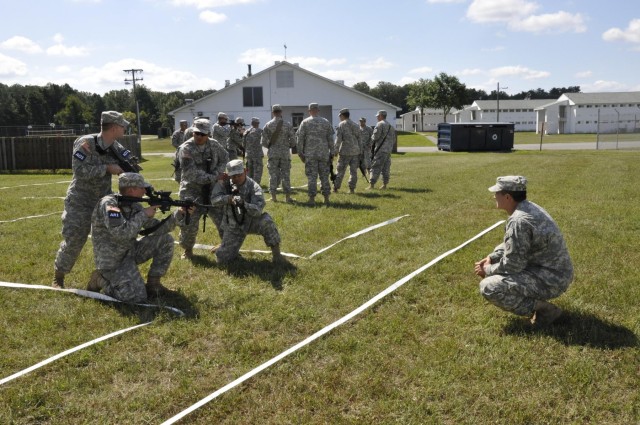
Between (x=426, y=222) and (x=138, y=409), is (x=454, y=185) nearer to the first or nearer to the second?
(x=426, y=222)

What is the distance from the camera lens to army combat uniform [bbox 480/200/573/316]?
14.6 ft

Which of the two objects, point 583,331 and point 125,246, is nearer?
point 583,331

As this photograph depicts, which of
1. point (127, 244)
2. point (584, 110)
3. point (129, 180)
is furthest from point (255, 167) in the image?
point (584, 110)

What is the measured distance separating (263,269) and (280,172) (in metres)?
5.52

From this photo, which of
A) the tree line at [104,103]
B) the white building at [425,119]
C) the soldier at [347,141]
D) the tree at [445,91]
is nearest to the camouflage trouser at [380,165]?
the soldier at [347,141]

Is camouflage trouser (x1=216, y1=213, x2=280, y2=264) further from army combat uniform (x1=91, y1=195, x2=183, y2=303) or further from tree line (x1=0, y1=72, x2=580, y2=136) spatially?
tree line (x1=0, y1=72, x2=580, y2=136)

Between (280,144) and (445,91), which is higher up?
(445,91)

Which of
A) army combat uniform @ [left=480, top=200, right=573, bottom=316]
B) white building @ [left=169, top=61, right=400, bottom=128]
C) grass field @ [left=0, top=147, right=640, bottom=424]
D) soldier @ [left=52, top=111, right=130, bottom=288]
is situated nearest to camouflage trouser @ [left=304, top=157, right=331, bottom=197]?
grass field @ [left=0, top=147, right=640, bottom=424]

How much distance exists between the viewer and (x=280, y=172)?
11758 mm

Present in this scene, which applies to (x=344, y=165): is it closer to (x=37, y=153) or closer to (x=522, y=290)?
(x=522, y=290)

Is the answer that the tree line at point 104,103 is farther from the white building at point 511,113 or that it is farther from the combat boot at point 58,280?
the combat boot at point 58,280

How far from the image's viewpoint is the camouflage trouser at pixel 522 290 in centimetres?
454

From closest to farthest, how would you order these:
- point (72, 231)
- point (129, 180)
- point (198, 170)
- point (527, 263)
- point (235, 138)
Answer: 1. point (527, 263)
2. point (129, 180)
3. point (72, 231)
4. point (198, 170)
5. point (235, 138)

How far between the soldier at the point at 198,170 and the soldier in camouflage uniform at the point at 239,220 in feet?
1.11
